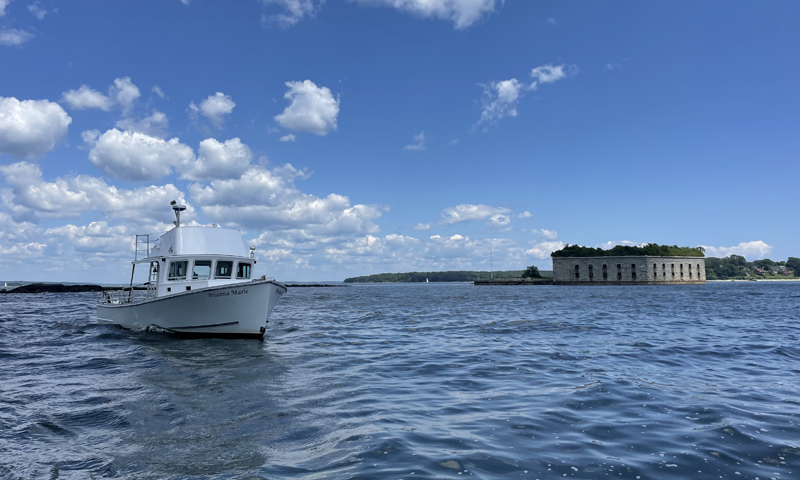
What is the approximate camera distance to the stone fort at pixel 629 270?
474 feet

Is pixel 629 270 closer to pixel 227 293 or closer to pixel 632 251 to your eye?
pixel 632 251

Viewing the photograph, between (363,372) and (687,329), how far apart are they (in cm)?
A: 1816

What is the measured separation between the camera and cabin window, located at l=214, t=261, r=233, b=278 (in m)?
21.7

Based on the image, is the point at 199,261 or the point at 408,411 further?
the point at 199,261

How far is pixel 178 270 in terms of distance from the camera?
70.8 feet

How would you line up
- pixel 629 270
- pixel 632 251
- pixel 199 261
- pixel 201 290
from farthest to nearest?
pixel 632 251 < pixel 629 270 < pixel 199 261 < pixel 201 290

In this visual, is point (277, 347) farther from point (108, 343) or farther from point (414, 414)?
point (414, 414)

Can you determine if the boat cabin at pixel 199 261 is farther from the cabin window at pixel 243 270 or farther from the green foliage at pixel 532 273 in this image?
the green foliage at pixel 532 273

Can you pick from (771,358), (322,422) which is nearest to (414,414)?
(322,422)

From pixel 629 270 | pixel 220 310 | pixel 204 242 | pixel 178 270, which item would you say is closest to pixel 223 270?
pixel 204 242

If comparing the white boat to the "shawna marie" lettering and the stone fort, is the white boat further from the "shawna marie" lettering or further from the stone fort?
the stone fort

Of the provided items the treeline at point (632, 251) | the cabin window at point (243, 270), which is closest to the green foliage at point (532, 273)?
the treeline at point (632, 251)

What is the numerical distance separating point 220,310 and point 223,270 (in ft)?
10.7

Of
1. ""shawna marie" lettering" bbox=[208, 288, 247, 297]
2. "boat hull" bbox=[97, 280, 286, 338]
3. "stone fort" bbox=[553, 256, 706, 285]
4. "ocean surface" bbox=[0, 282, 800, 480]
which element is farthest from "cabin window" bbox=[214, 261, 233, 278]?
"stone fort" bbox=[553, 256, 706, 285]
